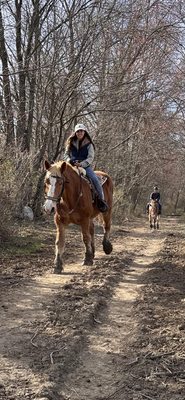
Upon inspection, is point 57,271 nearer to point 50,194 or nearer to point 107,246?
point 50,194

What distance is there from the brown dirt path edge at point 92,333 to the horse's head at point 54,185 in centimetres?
135

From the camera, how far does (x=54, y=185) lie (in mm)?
7941

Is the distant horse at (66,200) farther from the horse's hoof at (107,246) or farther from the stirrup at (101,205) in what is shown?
the horse's hoof at (107,246)

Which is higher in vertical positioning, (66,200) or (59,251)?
(66,200)

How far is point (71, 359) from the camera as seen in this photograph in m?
4.39

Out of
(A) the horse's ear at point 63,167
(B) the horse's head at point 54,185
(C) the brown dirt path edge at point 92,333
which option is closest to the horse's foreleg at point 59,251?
(C) the brown dirt path edge at point 92,333

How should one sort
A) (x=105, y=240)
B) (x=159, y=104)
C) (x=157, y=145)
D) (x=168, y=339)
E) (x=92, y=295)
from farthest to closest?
(x=157, y=145) < (x=159, y=104) < (x=105, y=240) < (x=92, y=295) < (x=168, y=339)

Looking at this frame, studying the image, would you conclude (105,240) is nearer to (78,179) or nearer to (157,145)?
(78,179)

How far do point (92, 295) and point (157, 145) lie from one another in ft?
70.5

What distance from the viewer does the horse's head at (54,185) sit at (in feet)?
25.6

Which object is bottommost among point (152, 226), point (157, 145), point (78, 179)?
point (152, 226)

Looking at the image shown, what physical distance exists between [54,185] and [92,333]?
10.9ft

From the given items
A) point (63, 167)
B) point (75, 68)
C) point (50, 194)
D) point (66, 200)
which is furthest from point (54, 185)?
point (75, 68)

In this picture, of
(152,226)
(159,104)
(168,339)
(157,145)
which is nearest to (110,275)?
(168,339)
